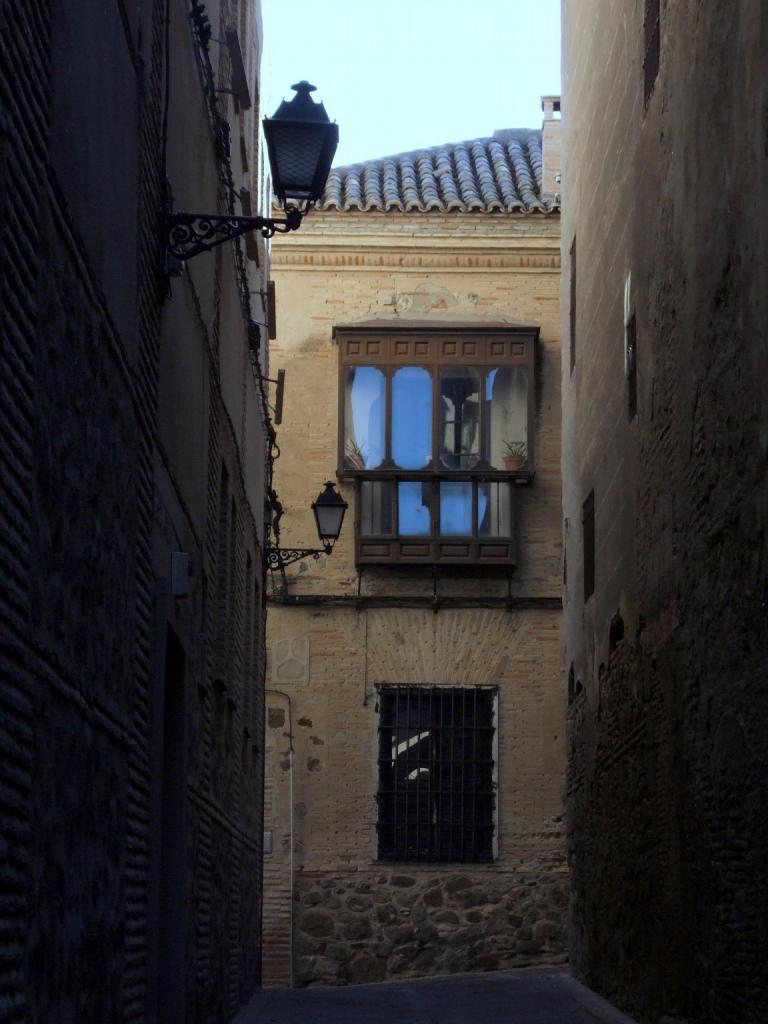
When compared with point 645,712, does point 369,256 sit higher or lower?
higher

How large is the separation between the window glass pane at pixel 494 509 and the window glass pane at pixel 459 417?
1.21 feet

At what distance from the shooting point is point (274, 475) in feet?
74.3

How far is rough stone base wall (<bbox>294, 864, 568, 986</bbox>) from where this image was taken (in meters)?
21.5

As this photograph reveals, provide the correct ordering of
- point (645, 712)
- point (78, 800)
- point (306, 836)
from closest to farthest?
point (78, 800)
point (645, 712)
point (306, 836)

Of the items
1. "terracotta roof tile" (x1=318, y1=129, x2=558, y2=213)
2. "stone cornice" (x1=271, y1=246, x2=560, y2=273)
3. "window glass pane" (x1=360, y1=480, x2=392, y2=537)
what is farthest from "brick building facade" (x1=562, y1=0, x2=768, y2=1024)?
"terracotta roof tile" (x1=318, y1=129, x2=558, y2=213)

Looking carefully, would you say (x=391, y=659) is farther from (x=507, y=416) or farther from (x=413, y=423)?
(x=507, y=416)

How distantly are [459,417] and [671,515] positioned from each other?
34.2 ft

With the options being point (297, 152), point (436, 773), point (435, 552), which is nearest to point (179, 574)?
point (297, 152)

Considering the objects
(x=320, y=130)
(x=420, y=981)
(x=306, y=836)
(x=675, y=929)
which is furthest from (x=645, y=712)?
(x=306, y=836)

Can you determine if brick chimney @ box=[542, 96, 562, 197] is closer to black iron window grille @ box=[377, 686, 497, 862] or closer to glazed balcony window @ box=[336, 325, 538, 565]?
glazed balcony window @ box=[336, 325, 538, 565]

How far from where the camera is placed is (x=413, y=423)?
73.3 ft

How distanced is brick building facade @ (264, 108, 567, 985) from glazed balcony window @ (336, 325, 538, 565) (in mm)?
24

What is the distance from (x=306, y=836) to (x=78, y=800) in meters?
16.3

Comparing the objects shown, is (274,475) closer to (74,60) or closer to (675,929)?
(675,929)
